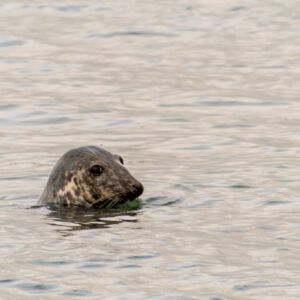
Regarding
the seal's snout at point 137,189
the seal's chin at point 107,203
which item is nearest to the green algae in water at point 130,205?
the seal's chin at point 107,203

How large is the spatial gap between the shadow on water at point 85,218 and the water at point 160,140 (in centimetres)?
3

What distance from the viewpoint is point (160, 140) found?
22156 mm

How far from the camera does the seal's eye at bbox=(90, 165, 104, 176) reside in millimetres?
15914

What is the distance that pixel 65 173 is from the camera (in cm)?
1591

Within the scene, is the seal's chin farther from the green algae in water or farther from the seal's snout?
the seal's snout

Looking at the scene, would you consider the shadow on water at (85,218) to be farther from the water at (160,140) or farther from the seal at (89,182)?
the seal at (89,182)

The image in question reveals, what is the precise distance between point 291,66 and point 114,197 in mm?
16946

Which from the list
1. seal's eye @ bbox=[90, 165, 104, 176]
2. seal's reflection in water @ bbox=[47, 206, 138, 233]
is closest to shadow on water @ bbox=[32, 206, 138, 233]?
seal's reflection in water @ bbox=[47, 206, 138, 233]

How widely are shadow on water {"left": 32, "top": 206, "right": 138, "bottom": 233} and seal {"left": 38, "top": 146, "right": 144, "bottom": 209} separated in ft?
0.71

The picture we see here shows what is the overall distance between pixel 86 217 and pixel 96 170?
0.98 m

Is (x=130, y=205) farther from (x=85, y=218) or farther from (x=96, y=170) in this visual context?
(x=85, y=218)

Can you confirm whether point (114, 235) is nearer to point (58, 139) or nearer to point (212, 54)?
point (58, 139)

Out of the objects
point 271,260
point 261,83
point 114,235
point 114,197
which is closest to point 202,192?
point 114,197

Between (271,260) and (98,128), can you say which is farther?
(98,128)
